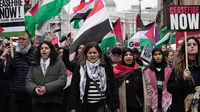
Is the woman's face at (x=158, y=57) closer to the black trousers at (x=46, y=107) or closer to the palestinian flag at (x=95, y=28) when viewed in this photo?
the palestinian flag at (x=95, y=28)

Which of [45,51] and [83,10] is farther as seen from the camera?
[83,10]

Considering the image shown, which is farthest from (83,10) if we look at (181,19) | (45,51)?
(181,19)

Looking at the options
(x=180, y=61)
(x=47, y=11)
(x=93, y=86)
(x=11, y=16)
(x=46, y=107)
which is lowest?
(x=46, y=107)

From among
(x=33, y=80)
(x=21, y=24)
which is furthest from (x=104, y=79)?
(x=21, y=24)

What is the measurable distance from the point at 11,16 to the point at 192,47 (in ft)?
12.9

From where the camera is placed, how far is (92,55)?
7914 millimetres

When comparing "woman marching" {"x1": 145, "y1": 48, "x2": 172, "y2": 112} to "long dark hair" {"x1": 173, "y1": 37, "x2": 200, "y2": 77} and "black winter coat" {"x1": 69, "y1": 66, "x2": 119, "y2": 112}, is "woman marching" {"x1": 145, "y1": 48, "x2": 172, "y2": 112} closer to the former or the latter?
"black winter coat" {"x1": 69, "y1": 66, "x2": 119, "y2": 112}

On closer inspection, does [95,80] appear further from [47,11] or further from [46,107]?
[47,11]

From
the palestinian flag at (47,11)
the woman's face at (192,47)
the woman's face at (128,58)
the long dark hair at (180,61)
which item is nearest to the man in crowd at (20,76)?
the woman's face at (128,58)

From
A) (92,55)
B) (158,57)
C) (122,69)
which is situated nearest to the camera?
(92,55)

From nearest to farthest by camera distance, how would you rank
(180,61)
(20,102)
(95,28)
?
(180,61)
(20,102)
(95,28)

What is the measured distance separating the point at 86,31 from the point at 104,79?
7.01 feet

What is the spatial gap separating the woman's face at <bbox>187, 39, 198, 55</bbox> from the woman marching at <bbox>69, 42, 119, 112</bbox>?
1.36 m

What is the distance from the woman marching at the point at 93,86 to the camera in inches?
303
